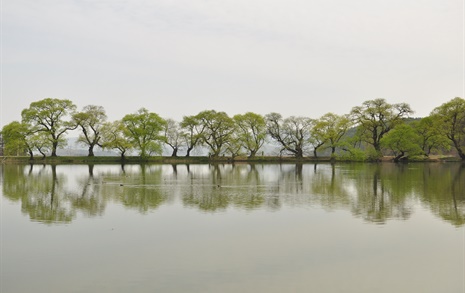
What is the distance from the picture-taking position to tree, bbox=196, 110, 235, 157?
268ft

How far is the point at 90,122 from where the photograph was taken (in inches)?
2975

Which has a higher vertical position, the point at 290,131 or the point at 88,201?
the point at 290,131

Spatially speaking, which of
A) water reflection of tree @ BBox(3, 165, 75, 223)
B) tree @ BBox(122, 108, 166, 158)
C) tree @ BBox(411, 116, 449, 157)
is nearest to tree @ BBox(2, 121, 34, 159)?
tree @ BBox(122, 108, 166, 158)

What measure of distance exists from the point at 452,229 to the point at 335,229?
399 cm

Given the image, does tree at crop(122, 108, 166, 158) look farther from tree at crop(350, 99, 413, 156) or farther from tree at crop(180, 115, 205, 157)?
tree at crop(350, 99, 413, 156)

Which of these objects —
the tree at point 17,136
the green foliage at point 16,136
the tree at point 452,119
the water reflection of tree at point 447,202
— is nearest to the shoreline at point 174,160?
the tree at point 17,136

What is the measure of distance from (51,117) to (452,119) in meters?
74.2

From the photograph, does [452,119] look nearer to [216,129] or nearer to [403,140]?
[403,140]

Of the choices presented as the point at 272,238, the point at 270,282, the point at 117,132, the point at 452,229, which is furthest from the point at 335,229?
the point at 117,132

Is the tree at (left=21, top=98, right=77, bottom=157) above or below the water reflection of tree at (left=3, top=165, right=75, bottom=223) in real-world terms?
above

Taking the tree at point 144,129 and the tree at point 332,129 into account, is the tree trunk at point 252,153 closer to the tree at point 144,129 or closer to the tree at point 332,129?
the tree at point 332,129

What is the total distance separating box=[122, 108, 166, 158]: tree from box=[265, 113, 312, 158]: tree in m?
23.5

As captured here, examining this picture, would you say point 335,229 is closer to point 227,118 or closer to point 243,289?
point 243,289

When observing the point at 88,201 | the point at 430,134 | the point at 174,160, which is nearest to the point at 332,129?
the point at 430,134
